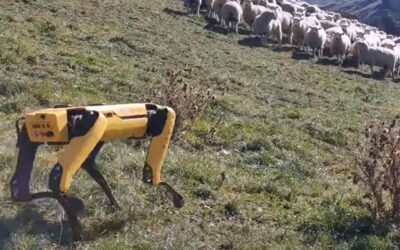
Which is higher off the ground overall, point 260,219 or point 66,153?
point 66,153

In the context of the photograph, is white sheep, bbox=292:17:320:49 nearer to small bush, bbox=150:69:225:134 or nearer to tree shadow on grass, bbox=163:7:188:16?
tree shadow on grass, bbox=163:7:188:16

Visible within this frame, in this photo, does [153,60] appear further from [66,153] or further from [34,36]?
[66,153]

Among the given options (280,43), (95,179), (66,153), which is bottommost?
(280,43)

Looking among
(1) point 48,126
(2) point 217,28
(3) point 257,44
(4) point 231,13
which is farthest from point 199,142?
(4) point 231,13

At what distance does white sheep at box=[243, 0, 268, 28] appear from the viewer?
33656mm

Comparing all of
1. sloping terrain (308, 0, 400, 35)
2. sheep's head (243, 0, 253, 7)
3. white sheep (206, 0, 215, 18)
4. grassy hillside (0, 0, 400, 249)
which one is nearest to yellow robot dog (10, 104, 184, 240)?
grassy hillside (0, 0, 400, 249)

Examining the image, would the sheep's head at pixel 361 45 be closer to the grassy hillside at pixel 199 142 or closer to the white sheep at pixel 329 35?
the white sheep at pixel 329 35

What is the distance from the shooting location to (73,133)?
18.4 feet

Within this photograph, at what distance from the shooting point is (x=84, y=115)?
5.64 meters

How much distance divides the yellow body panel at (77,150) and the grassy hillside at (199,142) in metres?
0.66

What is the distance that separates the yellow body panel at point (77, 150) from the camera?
18.2 feet

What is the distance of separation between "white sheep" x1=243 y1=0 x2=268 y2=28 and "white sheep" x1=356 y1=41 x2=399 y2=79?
5.29 meters

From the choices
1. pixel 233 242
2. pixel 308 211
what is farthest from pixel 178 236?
pixel 308 211

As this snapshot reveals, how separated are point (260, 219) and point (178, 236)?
54.3 inches
